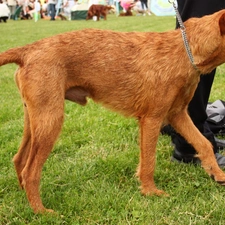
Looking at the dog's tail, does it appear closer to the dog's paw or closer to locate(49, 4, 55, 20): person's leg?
the dog's paw

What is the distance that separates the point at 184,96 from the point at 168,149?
1.04m

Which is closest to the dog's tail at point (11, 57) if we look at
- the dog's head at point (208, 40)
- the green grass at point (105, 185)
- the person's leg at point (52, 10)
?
the green grass at point (105, 185)

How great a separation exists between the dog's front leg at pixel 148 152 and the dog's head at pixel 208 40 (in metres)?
0.57

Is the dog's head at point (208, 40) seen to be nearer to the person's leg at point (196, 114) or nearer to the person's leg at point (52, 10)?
the person's leg at point (196, 114)

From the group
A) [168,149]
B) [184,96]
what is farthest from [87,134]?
[184,96]

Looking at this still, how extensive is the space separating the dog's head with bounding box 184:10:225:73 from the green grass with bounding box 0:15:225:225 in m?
0.97

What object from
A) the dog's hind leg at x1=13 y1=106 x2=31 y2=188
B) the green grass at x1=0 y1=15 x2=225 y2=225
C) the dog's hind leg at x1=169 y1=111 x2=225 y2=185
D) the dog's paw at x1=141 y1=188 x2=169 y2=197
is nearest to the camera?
the green grass at x1=0 y1=15 x2=225 y2=225

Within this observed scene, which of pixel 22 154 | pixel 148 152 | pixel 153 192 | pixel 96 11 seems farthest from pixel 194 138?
pixel 96 11

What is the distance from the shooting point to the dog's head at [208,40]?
2.90 meters

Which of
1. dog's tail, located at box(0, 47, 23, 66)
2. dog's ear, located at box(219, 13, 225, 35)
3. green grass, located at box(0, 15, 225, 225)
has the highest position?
dog's ear, located at box(219, 13, 225, 35)

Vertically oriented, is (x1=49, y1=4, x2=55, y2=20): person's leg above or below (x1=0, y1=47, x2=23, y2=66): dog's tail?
below

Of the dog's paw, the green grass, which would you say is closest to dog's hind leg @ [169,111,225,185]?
the green grass

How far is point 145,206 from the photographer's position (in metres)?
2.96

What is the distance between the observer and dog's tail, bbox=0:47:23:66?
9.45ft
